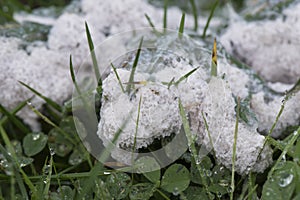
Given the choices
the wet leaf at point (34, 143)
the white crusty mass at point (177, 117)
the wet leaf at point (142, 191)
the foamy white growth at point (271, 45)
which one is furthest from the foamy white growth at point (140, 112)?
the foamy white growth at point (271, 45)

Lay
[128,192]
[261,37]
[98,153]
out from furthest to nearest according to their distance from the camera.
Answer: [261,37] → [98,153] → [128,192]

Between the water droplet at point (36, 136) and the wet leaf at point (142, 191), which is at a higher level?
the water droplet at point (36, 136)

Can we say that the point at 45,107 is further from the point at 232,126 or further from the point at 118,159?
the point at 232,126

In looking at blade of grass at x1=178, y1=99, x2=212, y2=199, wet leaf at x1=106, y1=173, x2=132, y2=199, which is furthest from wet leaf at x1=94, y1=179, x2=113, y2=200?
blade of grass at x1=178, y1=99, x2=212, y2=199

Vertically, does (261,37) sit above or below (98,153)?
above

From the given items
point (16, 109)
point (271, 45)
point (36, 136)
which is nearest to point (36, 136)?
point (36, 136)

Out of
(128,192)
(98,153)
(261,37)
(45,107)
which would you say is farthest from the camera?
(261,37)

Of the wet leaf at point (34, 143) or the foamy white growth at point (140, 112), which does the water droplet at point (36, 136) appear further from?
the foamy white growth at point (140, 112)

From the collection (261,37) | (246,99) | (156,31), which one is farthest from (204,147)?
(261,37)
